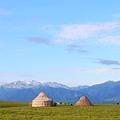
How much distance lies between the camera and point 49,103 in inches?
3784

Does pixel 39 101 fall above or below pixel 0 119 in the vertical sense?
above

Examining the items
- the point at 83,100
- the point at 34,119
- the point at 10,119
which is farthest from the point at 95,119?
the point at 83,100

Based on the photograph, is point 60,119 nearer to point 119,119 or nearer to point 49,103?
point 119,119

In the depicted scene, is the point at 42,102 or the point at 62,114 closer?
the point at 62,114

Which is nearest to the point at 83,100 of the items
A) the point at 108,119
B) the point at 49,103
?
the point at 49,103

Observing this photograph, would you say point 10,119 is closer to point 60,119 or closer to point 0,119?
point 0,119

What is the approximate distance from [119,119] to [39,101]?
58628mm

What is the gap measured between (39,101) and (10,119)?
55.8 metres

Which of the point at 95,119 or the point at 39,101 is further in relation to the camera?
the point at 39,101

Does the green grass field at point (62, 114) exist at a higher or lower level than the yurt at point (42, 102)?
lower

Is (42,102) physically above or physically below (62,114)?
above

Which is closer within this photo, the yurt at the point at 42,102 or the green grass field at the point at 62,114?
the green grass field at the point at 62,114

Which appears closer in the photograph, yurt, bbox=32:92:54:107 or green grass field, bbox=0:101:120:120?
green grass field, bbox=0:101:120:120

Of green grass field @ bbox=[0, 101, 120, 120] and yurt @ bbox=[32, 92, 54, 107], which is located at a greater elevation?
yurt @ bbox=[32, 92, 54, 107]
